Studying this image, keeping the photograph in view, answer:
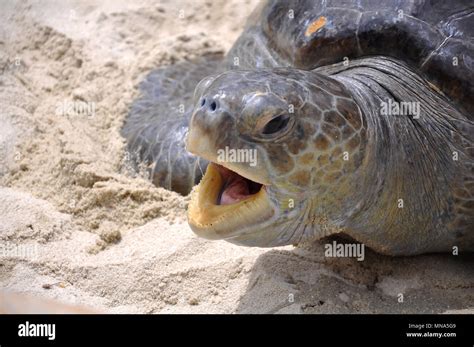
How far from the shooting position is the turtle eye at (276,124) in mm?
2299


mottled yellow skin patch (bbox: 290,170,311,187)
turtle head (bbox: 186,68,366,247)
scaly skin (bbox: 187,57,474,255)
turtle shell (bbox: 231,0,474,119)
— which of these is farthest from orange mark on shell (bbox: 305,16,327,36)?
mottled yellow skin patch (bbox: 290,170,311,187)

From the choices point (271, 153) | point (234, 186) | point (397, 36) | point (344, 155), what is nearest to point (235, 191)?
point (234, 186)

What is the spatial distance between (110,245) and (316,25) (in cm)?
→ 133

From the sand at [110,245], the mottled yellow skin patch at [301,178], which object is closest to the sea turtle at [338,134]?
the mottled yellow skin patch at [301,178]

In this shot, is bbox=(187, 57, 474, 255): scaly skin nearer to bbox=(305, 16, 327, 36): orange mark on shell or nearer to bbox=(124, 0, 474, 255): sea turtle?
bbox=(124, 0, 474, 255): sea turtle

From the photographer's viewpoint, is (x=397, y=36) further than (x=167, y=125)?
No

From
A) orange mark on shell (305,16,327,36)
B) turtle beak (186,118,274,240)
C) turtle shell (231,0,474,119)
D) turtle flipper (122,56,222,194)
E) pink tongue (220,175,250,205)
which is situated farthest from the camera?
turtle flipper (122,56,222,194)

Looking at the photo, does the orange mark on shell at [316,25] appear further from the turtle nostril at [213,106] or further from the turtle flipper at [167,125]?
the turtle nostril at [213,106]

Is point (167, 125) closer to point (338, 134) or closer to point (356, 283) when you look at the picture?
point (356, 283)

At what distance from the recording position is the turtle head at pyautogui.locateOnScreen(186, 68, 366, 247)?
90.0 inches

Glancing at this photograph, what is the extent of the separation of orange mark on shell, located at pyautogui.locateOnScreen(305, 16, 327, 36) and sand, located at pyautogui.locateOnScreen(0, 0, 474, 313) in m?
0.95

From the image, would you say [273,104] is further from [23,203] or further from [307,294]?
[23,203]

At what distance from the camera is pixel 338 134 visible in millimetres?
2377

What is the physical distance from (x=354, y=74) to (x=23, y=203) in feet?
5.16
